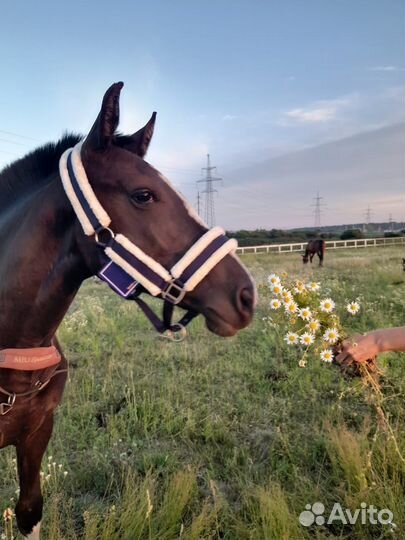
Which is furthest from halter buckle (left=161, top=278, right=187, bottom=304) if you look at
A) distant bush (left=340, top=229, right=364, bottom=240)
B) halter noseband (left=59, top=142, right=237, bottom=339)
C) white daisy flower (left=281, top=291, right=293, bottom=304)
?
distant bush (left=340, top=229, right=364, bottom=240)

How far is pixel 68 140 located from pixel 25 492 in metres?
2.21

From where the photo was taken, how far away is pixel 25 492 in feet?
8.19

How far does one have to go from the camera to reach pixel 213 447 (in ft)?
11.7

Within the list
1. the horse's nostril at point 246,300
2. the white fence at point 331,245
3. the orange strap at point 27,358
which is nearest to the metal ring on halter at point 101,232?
the horse's nostril at point 246,300

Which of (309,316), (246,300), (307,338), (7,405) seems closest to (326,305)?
(309,316)

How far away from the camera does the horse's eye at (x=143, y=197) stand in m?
1.70

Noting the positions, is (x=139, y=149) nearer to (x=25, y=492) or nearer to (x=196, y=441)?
(x=25, y=492)

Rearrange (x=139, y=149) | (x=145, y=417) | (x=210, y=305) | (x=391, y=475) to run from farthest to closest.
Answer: (x=145, y=417)
(x=391, y=475)
(x=139, y=149)
(x=210, y=305)

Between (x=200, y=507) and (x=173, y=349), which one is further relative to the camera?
(x=173, y=349)

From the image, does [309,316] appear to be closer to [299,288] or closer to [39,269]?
[299,288]

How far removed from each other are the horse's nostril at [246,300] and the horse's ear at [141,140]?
0.89 meters

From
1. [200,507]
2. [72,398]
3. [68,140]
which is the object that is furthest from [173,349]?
[68,140]

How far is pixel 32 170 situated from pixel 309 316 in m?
1.99

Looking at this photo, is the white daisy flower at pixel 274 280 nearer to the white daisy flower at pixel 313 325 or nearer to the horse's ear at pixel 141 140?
the white daisy flower at pixel 313 325
